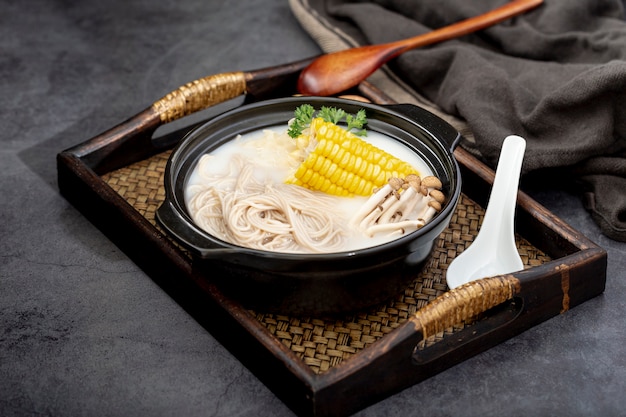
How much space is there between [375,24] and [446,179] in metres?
1.06

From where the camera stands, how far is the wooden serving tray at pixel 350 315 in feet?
5.07

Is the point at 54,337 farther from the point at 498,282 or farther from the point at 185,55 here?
the point at 185,55

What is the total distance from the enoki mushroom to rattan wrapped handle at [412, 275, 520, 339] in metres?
0.25

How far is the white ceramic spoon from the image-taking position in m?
1.86

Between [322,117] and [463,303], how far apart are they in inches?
24.1

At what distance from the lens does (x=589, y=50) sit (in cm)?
254

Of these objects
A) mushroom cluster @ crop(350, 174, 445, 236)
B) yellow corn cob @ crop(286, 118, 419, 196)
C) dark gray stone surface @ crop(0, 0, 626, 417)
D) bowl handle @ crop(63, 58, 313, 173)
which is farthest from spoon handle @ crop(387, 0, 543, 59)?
mushroom cluster @ crop(350, 174, 445, 236)

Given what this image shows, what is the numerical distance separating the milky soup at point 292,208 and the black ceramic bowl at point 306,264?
5cm

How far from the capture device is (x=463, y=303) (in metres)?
1.60

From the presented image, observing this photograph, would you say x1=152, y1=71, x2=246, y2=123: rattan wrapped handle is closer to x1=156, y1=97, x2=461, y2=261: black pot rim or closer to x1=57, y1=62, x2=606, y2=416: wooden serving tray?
x1=57, y1=62, x2=606, y2=416: wooden serving tray

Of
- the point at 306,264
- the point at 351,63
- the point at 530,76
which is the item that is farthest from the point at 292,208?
the point at 530,76

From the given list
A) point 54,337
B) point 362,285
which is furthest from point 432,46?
point 54,337

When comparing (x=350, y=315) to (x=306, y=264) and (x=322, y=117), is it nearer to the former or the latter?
(x=306, y=264)

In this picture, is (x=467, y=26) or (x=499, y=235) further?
(x=467, y=26)
